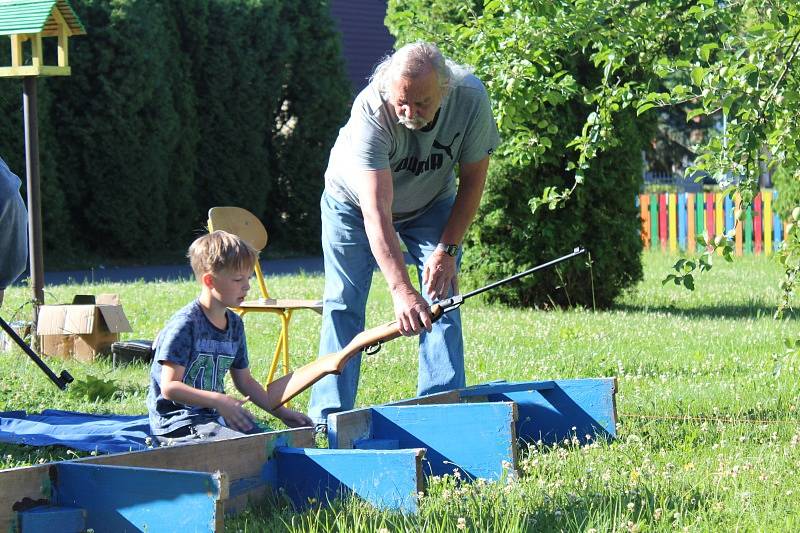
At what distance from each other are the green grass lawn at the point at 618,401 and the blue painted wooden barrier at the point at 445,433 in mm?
161

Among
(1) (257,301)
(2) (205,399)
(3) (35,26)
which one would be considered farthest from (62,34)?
(2) (205,399)

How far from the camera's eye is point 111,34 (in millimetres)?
15484

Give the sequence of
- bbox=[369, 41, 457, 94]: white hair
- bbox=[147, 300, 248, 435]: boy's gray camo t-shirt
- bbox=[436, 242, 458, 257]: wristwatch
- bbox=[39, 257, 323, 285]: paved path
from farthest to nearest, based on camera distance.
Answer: bbox=[39, 257, 323, 285]: paved path, bbox=[436, 242, 458, 257]: wristwatch, bbox=[369, 41, 457, 94]: white hair, bbox=[147, 300, 248, 435]: boy's gray camo t-shirt

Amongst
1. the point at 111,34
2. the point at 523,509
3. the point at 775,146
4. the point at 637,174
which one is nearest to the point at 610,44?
the point at 775,146

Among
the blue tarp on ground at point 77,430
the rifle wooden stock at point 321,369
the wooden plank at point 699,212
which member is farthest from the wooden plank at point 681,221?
the rifle wooden stock at point 321,369

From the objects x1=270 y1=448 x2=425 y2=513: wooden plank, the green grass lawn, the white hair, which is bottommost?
the green grass lawn

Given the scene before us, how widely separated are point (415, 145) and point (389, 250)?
22.7 inches

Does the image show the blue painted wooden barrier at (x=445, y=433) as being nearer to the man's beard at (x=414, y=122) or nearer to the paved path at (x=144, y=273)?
the man's beard at (x=414, y=122)

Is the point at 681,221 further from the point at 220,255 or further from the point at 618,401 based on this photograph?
the point at 220,255

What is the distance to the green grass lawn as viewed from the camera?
3.31m

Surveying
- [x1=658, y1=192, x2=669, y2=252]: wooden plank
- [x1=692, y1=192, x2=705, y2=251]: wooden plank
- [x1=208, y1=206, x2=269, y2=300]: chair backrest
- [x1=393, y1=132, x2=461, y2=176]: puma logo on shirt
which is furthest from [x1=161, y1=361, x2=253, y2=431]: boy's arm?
[x1=658, y1=192, x2=669, y2=252]: wooden plank

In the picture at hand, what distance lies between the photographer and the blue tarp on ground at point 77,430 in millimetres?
4570

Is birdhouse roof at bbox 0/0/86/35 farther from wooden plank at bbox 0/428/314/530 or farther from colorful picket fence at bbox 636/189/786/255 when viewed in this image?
colorful picket fence at bbox 636/189/786/255

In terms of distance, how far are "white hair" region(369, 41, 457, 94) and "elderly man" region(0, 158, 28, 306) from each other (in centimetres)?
169
